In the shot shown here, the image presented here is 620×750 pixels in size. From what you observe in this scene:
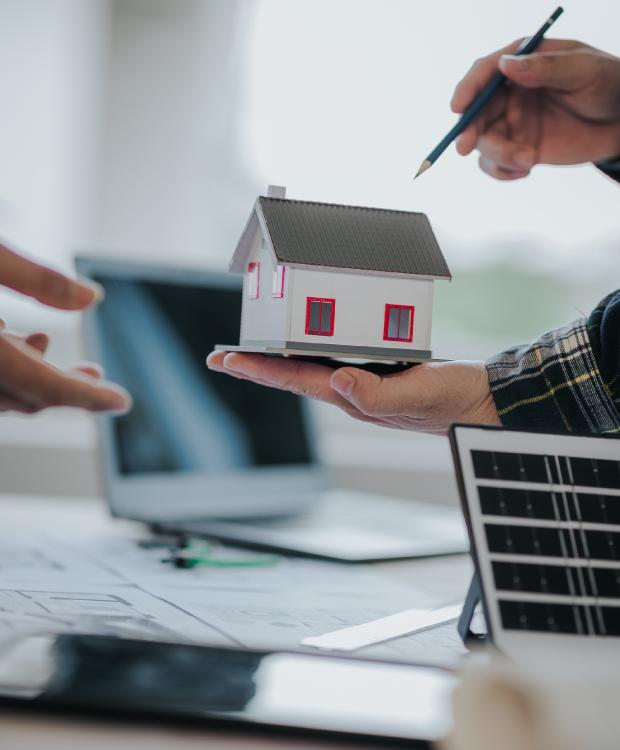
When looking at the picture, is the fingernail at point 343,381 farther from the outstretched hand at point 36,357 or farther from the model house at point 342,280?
the outstretched hand at point 36,357

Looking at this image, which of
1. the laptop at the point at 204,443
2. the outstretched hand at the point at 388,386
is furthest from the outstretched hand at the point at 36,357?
the laptop at the point at 204,443

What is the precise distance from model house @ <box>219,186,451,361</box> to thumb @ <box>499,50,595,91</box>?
0.17 meters

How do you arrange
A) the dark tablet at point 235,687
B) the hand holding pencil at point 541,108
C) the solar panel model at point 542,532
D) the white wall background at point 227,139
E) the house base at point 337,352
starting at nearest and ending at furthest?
the dark tablet at point 235,687, the solar panel model at point 542,532, the house base at point 337,352, the hand holding pencil at point 541,108, the white wall background at point 227,139

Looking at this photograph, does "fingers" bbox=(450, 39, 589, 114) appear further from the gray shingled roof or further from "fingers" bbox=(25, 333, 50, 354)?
"fingers" bbox=(25, 333, 50, 354)

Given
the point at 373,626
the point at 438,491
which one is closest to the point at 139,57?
the point at 438,491

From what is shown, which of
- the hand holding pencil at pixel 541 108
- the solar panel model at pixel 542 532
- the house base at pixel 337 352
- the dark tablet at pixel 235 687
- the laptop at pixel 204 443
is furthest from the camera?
the laptop at pixel 204 443

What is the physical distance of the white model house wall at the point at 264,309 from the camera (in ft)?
2.57

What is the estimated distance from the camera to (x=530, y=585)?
622 mm

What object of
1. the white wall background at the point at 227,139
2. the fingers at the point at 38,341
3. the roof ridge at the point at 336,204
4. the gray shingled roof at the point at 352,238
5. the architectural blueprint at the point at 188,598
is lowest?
the architectural blueprint at the point at 188,598

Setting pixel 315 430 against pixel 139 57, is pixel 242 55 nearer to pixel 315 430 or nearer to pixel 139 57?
pixel 139 57

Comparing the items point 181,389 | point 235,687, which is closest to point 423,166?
point 235,687

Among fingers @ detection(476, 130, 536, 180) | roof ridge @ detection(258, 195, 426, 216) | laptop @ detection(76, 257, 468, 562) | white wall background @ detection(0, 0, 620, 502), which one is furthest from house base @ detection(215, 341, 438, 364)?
white wall background @ detection(0, 0, 620, 502)

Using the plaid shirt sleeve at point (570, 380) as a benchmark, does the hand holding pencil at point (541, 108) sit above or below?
above

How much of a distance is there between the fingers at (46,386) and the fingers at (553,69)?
0.49 m
